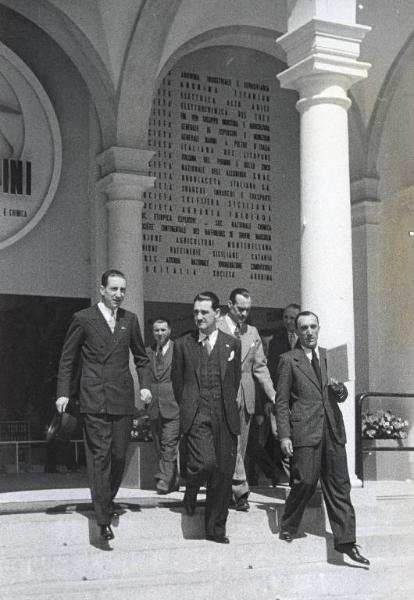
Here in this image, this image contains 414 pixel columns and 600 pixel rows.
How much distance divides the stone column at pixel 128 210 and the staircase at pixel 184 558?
4.89 m

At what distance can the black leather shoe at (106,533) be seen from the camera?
7.85m

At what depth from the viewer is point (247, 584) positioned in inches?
304

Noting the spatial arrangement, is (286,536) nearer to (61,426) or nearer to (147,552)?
(147,552)

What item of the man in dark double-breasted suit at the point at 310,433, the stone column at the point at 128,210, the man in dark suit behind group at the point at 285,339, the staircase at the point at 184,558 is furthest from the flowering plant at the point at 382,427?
the man in dark double-breasted suit at the point at 310,433

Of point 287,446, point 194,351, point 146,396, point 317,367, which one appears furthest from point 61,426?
point 317,367

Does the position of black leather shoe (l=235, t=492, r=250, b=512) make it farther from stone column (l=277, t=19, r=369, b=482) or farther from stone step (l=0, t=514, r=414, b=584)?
stone column (l=277, t=19, r=369, b=482)

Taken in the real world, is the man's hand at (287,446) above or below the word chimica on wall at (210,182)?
below

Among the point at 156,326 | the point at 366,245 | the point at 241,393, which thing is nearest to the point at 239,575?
the point at 241,393

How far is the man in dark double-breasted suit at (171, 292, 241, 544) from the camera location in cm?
827

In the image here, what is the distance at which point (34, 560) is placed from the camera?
24.6 feet

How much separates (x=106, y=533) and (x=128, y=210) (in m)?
6.36

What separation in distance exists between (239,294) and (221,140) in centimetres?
644

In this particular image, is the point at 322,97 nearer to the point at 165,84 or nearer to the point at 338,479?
the point at 338,479

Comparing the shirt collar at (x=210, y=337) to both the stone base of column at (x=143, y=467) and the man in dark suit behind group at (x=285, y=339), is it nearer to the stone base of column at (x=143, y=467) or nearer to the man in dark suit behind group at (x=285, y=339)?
the man in dark suit behind group at (x=285, y=339)
